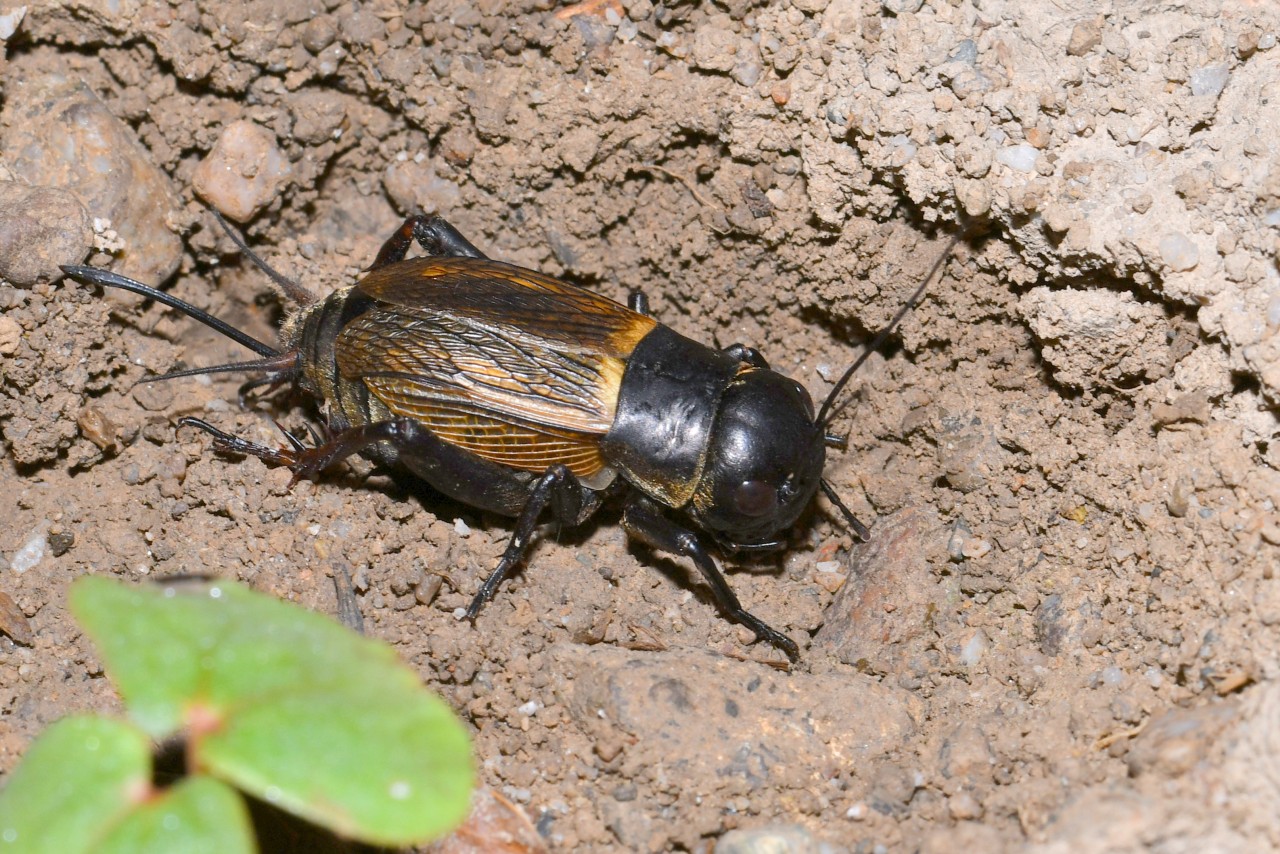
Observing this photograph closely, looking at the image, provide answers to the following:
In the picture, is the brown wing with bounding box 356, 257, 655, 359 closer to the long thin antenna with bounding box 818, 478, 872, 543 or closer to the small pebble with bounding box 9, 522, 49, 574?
the long thin antenna with bounding box 818, 478, 872, 543

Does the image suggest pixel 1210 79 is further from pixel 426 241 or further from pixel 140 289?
pixel 140 289

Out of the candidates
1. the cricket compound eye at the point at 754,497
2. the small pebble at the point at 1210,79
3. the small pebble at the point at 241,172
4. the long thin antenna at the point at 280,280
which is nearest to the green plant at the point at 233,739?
the cricket compound eye at the point at 754,497

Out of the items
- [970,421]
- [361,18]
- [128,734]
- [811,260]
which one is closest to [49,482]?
[128,734]

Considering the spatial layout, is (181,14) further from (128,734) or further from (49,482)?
(128,734)

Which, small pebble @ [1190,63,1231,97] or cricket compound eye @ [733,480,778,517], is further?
cricket compound eye @ [733,480,778,517]

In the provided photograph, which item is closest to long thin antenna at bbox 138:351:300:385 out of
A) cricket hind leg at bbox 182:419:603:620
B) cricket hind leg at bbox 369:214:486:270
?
cricket hind leg at bbox 182:419:603:620

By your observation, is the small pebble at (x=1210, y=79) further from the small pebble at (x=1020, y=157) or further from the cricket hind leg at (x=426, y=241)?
the cricket hind leg at (x=426, y=241)

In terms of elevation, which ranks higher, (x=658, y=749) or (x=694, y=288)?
(x=694, y=288)
